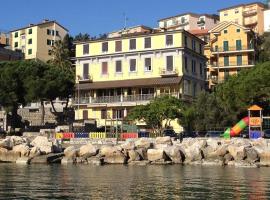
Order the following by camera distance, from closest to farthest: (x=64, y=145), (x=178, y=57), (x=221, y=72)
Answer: (x=64, y=145) < (x=178, y=57) < (x=221, y=72)

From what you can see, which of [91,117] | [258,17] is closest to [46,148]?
[91,117]

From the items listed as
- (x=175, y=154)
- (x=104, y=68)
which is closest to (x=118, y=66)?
(x=104, y=68)

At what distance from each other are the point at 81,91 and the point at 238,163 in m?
39.6

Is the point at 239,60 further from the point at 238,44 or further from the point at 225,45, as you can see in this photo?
the point at 225,45

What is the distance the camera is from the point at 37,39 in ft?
367

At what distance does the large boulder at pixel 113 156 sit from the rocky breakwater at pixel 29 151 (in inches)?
194

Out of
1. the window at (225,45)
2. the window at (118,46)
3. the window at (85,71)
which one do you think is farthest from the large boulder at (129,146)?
the window at (225,45)

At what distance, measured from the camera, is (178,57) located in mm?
71625

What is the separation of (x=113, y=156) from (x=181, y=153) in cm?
670

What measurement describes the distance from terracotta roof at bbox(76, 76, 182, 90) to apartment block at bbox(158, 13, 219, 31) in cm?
5637

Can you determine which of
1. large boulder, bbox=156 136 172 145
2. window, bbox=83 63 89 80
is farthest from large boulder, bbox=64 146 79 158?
window, bbox=83 63 89 80

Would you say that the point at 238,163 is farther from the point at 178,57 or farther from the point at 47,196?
the point at 178,57

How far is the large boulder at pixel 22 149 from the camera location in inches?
1959

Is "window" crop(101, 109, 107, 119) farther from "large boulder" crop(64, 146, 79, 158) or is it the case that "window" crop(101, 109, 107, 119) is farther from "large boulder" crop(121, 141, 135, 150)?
"large boulder" crop(121, 141, 135, 150)
